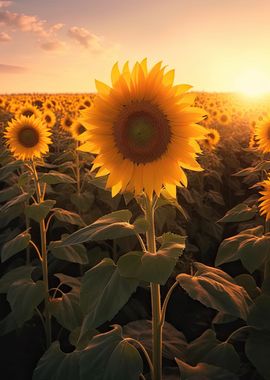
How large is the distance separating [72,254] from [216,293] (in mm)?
1554

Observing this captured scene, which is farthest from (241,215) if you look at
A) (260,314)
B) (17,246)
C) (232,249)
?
(17,246)

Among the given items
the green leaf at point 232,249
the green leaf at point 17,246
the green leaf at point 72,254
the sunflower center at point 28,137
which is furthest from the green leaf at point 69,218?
the green leaf at point 232,249

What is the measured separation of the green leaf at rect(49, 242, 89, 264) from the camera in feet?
11.2

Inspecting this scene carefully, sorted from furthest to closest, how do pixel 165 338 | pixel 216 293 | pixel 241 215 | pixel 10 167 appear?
pixel 10 167, pixel 241 215, pixel 165 338, pixel 216 293

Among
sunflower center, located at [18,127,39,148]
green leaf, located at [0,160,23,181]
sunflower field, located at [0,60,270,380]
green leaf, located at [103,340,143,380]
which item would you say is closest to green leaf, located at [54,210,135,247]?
sunflower field, located at [0,60,270,380]

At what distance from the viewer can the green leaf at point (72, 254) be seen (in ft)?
11.2

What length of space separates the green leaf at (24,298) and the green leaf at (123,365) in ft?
3.53

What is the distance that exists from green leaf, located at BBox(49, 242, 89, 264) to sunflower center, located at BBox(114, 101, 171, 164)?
3.94 feet

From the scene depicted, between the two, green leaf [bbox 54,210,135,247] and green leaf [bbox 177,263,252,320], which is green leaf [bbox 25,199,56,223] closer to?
green leaf [bbox 54,210,135,247]

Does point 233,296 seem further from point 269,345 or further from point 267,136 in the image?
point 267,136

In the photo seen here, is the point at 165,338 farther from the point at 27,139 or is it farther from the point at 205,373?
the point at 27,139

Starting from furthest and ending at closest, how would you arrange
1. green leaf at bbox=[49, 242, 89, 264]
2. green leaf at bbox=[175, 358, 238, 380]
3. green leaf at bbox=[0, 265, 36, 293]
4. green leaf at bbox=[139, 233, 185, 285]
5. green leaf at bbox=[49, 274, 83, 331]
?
green leaf at bbox=[0, 265, 36, 293], green leaf at bbox=[49, 242, 89, 264], green leaf at bbox=[49, 274, 83, 331], green leaf at bbox=[175, 358, 238, 380], green leaf at bbox=[139, 233, 185, 285]

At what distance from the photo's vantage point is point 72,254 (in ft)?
11.4

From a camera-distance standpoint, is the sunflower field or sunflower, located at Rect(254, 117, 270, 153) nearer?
the sunflower field
